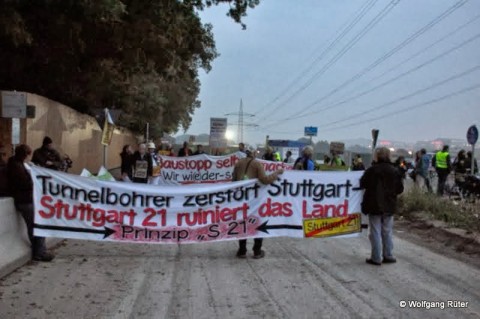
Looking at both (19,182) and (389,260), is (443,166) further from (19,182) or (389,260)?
(19,182)

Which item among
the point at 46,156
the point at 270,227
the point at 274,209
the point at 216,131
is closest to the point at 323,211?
the point at 274,209

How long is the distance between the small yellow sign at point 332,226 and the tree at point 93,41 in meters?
6.19

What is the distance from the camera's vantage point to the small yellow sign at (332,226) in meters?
8.70

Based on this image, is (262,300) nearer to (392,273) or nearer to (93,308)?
(93,308)

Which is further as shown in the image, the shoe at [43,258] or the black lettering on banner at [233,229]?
the black lettering on banner at [233,229]

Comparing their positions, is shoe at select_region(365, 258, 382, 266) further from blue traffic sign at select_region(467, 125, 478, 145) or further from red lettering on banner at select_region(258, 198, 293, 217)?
blue traffic sign at select_region(467, 125, 478, 145)

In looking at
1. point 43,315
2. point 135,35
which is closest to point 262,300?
point 43,315

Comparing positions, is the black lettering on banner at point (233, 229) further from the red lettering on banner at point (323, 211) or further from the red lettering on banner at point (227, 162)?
the red lettering on banner at point (227, 162)

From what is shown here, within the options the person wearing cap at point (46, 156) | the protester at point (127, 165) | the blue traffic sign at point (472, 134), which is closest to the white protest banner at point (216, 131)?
the blue traffic sign at point (472, 134)

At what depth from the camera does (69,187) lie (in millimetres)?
8031

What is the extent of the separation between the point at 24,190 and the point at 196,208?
2.58 metres

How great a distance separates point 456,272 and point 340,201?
210 cm

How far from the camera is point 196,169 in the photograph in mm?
19812

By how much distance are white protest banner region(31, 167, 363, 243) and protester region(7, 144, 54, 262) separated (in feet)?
0.38
